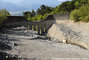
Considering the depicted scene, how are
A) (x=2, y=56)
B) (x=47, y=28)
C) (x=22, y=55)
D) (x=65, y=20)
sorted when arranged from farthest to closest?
(x=47, y=28) → (x=65, y=20) → (x=22, y=55) → (x=2, y=56)

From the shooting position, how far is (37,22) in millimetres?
32281

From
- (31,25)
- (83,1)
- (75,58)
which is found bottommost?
(75,58)

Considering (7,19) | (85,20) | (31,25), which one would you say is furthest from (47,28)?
(85,20)

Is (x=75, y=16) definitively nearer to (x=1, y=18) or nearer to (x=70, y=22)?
(x=70, y=22)

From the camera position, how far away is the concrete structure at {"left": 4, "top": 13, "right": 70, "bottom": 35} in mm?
30883

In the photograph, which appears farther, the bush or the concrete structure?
the concrete structure

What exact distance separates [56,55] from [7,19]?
2053cm

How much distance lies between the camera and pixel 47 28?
34375 millimetres

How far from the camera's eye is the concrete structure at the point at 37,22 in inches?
1216

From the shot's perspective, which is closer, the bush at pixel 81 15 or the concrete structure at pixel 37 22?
the bush at pixel 81 15

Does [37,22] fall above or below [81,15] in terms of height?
below

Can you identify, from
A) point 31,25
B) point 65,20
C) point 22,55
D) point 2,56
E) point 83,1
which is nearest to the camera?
point 2,56

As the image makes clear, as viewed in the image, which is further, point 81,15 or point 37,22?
point 37,22

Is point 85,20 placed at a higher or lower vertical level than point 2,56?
higher
